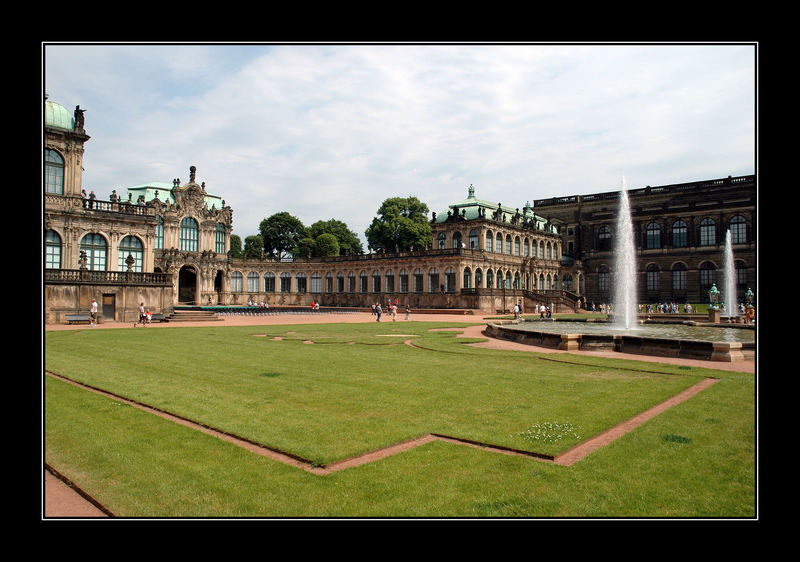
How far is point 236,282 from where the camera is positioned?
288 feet

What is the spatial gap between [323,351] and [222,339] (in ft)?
25.0

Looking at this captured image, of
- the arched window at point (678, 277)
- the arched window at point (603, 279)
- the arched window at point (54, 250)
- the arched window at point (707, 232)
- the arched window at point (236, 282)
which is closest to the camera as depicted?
the arched window at point (54, 250)

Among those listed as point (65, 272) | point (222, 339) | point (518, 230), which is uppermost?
point (518, 230)

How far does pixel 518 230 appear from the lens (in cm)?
8750

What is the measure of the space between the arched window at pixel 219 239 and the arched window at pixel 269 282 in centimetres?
889

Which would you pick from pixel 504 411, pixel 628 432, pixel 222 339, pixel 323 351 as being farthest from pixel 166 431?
pixel 222 339

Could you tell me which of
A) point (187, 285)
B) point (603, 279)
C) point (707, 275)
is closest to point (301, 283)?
point (187, 285)

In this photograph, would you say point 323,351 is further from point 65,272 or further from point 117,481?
point 65,272

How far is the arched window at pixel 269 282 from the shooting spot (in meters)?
91.2

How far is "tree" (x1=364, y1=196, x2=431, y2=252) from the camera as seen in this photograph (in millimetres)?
103375

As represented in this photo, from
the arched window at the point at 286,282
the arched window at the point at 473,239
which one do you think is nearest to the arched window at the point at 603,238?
the arched window at the point at 473,239

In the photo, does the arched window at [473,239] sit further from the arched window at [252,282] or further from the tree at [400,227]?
the arched window at [252,282]


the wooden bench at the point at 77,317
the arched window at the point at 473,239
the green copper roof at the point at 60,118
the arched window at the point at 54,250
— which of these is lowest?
the wooden bench at the point at 77,317

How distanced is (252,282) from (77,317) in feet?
163
